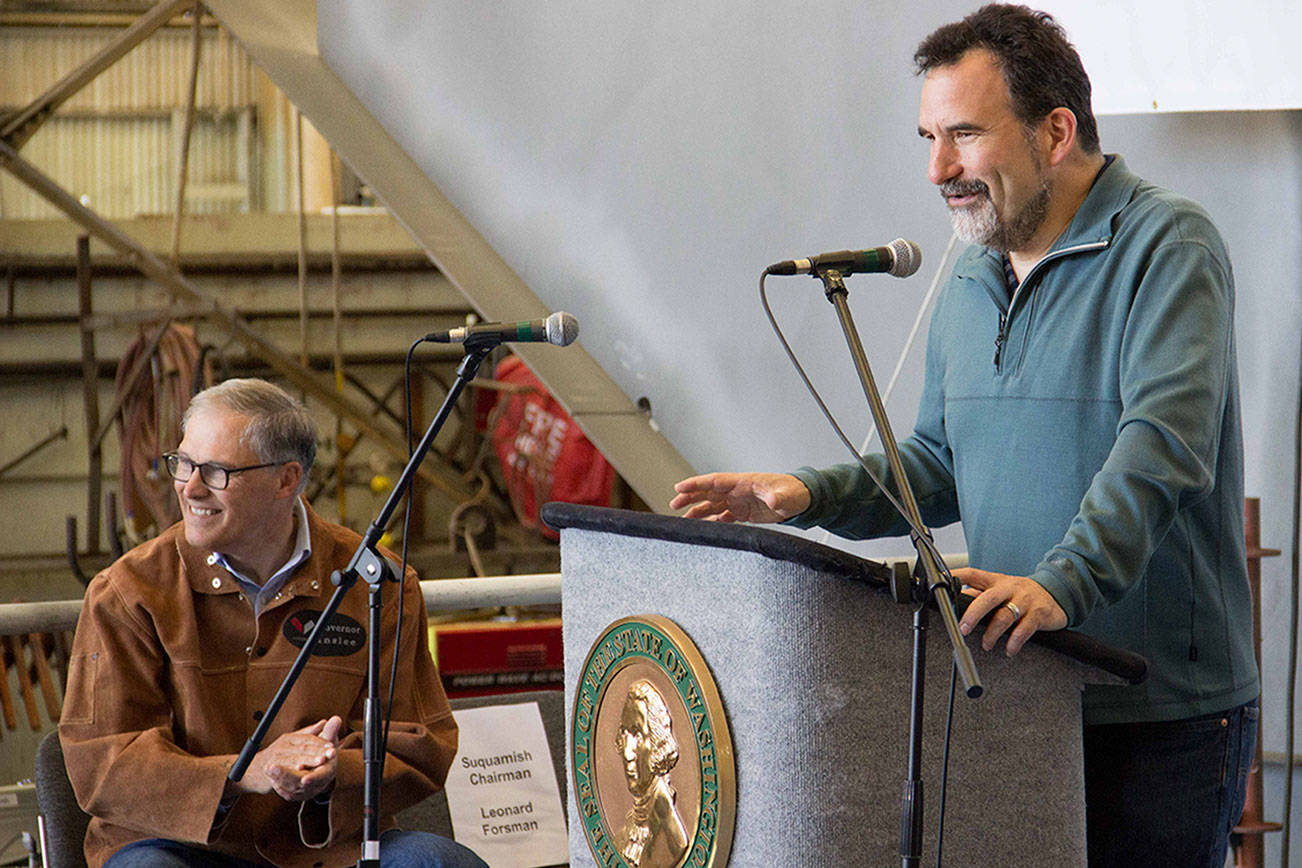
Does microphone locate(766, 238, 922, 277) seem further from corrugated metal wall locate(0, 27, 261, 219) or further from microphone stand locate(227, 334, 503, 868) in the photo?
corrugated metal wall locate(0, 27, 261, 219)

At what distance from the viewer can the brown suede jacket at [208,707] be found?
7.70 ft

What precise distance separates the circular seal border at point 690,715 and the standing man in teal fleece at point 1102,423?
266 millimetres

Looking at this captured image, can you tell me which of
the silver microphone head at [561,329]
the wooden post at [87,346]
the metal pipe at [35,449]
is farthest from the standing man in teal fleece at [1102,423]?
the metal pipe at [35,449]

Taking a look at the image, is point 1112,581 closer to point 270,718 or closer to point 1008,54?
point 1008,54

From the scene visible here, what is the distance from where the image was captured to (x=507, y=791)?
10.2ft

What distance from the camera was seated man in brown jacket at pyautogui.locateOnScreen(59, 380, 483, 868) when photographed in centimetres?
234

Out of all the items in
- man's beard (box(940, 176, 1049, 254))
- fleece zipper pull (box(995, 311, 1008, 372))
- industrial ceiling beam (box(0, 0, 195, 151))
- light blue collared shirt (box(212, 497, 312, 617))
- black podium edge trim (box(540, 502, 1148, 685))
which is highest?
industrial ceiling beam (box(0, 0, 195, 151))

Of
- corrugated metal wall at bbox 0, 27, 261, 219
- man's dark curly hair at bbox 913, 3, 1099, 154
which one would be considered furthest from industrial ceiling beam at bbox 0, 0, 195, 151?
man's dark curly hair at bbox 913, 3, 1099, 154

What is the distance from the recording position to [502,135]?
400 cm

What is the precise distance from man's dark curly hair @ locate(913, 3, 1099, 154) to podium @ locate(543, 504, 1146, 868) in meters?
0.72

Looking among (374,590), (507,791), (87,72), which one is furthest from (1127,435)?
(87,72)

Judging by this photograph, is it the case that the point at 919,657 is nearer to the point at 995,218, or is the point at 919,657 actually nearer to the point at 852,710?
the point at 852,710

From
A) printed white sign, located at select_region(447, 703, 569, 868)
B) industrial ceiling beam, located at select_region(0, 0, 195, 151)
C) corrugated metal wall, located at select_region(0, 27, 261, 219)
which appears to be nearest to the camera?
printed white sign, located at select_region(447, 703, 569, 868)

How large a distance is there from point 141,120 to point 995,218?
8458mm
